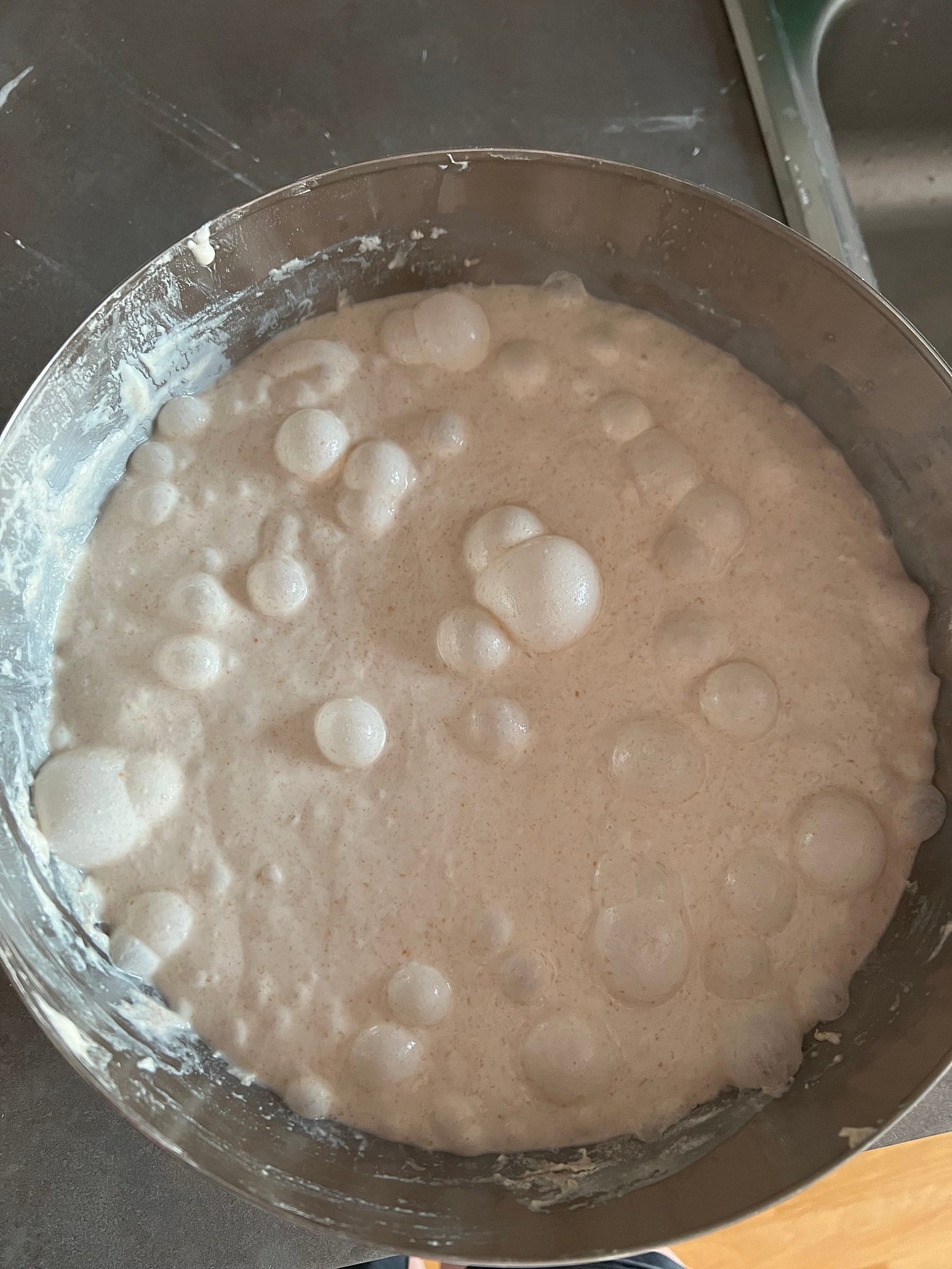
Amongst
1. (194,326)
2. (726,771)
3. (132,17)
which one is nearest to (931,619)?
(726,771)

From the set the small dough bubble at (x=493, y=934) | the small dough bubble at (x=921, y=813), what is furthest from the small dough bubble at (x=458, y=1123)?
the small dough bubble at (x=921, y=813)

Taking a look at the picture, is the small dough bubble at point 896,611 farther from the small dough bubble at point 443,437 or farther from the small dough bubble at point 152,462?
the small dough bubble at point 152,462

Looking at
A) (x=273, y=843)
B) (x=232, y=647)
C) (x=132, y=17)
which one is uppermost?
(x=132, y=17)

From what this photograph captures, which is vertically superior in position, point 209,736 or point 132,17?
point 132,17

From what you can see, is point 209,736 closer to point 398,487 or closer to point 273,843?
point 273,843

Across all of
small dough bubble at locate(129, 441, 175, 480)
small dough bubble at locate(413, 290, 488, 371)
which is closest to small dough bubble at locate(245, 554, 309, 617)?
small dough bubble at locate(129, 441, 175, 480)

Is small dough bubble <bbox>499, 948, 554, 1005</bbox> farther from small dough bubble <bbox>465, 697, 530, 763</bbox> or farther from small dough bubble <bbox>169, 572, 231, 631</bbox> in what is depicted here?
small dough bubble <bbox>169, 572, 231, 631</bbox>

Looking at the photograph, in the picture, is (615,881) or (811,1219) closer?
(615,881)
